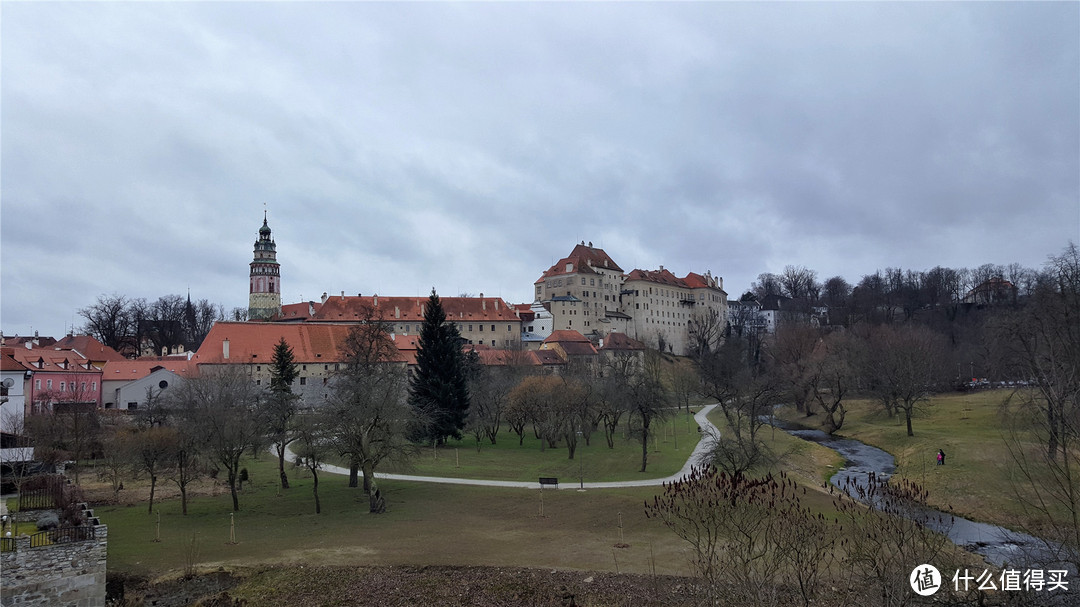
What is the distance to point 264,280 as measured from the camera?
Result: 406 ft

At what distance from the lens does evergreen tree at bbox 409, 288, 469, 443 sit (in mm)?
47406

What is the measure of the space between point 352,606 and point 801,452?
3109 centimetres

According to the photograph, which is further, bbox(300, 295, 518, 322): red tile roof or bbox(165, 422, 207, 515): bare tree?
bbox(300, 295, 518, 322): red tile roof

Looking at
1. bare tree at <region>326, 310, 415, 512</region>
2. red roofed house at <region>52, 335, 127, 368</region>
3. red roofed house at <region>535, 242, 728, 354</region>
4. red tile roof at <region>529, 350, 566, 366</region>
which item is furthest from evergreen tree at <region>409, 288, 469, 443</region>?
red roofed house at <region>535, 242, 728, 354</region>

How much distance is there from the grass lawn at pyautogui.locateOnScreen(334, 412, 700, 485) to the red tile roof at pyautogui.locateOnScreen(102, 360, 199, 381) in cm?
3168

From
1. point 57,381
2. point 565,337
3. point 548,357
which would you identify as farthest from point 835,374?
point 57,381

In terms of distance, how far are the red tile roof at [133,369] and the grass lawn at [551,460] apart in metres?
31.7

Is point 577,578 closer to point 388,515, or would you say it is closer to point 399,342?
point 388,515

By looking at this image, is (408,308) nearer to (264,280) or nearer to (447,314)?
(447,314)

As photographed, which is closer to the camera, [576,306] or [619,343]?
[619,343]

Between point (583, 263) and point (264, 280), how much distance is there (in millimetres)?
59959

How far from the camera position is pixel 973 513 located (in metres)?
27.2

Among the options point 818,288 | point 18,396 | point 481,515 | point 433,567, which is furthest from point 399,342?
point 818,288

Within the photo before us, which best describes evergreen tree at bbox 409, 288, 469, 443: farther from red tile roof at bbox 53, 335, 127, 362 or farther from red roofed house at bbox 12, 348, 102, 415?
red tile roof at bbox 53, 335, 127, 362
